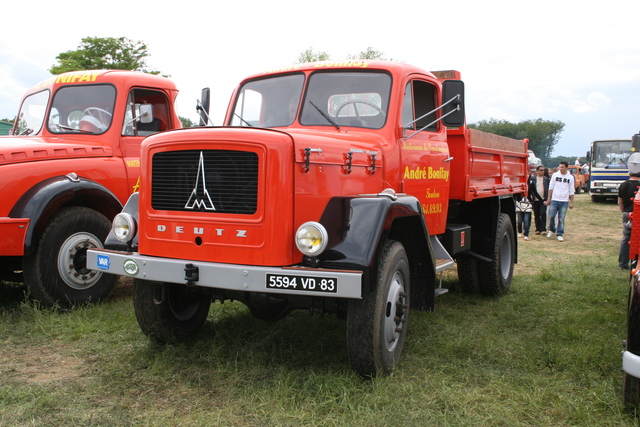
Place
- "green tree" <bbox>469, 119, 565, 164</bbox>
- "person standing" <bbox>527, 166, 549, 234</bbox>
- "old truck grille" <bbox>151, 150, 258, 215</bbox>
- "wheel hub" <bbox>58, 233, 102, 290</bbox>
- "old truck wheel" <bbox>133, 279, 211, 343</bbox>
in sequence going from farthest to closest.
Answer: "green tree" <bbox>469, 119, 565, 164</bbox>, "person standing" <bbox>527, 166, 549, 234</bbox>, "wheel hub" <bbox>58, 233, 102, 290</bbox>, "old truck wheel" <bbox>133, 279, 211, 343</bbox>, "old truck grille" <bbox>151, 150, 258, 215</bbox>

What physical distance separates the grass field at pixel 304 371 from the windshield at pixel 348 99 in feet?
6.00

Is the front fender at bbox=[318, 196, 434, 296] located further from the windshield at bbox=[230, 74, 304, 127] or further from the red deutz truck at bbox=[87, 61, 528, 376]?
the windshield at bbox=[230, 74, 304, 127]

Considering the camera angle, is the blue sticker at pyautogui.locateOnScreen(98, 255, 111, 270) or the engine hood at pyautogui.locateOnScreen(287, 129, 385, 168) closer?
the engine hood at pyautogui.locateOnScreen(287, 129, 385, 168)

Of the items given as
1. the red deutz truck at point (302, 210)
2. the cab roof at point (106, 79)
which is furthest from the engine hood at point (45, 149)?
the red deutz truck at point (302, 210)

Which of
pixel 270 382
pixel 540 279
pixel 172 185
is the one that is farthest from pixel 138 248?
pixel 540 279

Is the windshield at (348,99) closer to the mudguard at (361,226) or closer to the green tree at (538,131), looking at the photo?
the mudguard at (361,226)

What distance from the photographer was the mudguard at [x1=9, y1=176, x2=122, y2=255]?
202 inches

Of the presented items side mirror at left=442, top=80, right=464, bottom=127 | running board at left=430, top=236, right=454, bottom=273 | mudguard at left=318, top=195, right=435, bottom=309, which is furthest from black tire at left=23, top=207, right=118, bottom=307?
side mirror at left=442, top=80, right=464, bottom=127

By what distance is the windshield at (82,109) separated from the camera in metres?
6.30

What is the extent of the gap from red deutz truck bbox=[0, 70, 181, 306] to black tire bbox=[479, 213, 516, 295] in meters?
4.15

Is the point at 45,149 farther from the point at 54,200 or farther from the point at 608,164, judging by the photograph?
the point at 608,164

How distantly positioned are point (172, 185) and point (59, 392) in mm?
1516

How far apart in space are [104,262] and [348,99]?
232 centimetres

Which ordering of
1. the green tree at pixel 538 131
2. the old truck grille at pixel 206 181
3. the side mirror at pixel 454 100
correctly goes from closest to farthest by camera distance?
the old truck grille at pixel 206 181 < the side mirror at pixel 454 100 < the green tree at pixel 538 131
